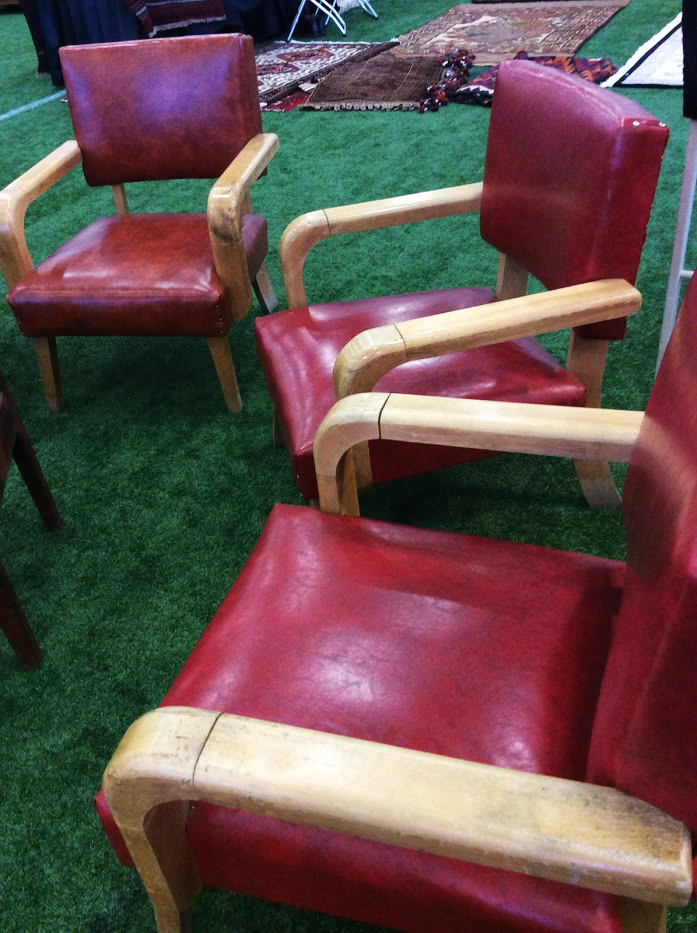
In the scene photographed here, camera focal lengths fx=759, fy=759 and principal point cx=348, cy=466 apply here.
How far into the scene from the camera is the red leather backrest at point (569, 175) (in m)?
1.20

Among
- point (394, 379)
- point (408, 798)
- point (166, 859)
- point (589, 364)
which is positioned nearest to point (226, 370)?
point (394, 379)

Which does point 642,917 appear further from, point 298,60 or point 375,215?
point 298,60

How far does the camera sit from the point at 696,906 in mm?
1066

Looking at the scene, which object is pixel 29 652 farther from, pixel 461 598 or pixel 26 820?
pixel 461 598

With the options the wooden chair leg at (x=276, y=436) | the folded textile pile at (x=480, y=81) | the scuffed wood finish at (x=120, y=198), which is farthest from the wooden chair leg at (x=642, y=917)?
the folded textile pile at (x=480, y=81)

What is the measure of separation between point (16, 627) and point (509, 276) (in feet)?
4.12

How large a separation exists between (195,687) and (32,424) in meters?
1.50

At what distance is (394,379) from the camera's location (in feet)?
4.66

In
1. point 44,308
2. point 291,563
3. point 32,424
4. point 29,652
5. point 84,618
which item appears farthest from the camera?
point 32,424

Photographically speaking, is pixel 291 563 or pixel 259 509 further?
pixel 259 509

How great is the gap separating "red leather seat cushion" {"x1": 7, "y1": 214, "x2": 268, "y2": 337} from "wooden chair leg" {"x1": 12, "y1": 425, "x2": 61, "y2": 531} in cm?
42

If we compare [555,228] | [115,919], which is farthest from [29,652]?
[555,228]

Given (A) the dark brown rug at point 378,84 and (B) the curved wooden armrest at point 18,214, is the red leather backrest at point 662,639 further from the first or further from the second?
(A) the dark brown rug at point 378,84

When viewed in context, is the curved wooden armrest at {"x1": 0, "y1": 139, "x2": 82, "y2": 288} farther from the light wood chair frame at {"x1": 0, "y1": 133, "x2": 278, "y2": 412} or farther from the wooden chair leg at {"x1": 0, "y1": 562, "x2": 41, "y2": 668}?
the wooden chair leg at {"x1": 0, "y1": 562, "x2": 41, "y2": 668}
